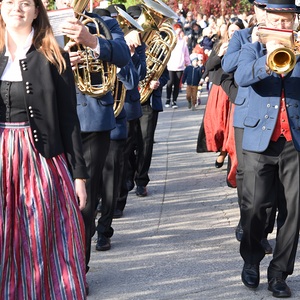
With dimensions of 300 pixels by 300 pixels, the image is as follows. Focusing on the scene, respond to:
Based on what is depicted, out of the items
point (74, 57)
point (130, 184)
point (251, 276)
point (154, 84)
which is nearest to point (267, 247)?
point (251, 276)

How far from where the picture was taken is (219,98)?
9969 mm

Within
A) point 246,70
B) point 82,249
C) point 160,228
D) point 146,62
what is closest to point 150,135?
point 146,62

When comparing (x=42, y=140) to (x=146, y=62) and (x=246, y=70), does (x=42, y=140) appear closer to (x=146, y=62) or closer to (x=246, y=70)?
(x=246, y=70)

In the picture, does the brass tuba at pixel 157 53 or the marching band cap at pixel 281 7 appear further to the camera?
the brass tuba at pixel 157 53

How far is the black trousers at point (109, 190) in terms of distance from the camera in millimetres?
6887

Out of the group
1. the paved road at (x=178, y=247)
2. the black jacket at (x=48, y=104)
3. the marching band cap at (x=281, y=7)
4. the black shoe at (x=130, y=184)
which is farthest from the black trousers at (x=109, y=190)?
the black jacket at (x=48, y=104)

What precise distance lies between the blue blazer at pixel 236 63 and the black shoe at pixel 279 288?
1.20 meters

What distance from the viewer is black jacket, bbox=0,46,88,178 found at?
4375 mm

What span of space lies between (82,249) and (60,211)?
0.76 feet

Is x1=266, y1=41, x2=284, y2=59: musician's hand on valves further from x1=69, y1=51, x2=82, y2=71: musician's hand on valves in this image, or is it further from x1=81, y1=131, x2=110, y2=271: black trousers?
x1=81, y1=131, x2=110, y2=271: black trousers

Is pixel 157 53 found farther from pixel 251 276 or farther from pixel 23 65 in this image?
pixel 23 65

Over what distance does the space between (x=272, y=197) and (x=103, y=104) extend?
1230 mm

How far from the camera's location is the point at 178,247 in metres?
6.93

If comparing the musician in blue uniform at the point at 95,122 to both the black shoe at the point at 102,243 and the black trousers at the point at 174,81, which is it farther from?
the black trousers at the point at 174,81
